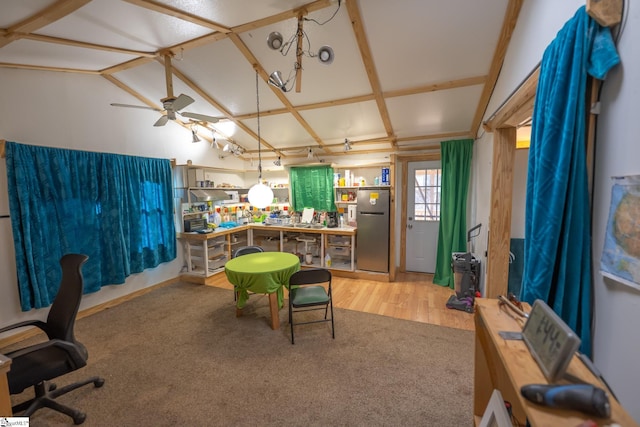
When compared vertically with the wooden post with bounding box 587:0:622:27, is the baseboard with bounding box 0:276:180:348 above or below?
below

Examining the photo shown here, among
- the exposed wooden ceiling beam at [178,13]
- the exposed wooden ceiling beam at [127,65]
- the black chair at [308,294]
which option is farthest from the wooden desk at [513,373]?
the exposed wooden ceiling beam at [127,65]

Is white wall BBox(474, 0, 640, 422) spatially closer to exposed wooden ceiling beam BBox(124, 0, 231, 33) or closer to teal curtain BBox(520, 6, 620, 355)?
teal curtain BBox(520, 6, 620, 355)

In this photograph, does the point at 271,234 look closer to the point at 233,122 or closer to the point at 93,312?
the point at 233,122

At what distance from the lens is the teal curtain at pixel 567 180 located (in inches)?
41.4

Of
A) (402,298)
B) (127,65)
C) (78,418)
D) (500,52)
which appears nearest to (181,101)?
(127,65)

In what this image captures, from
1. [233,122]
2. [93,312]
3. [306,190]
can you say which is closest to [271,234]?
[306,190]

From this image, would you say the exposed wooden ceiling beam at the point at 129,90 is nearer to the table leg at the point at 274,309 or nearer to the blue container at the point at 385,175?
the table leg at the point at 274,309

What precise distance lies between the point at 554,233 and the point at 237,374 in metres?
2.41

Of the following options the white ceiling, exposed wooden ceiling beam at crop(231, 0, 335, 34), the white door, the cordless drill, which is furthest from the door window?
the cordless drill

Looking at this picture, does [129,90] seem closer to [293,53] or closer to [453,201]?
[293,53]

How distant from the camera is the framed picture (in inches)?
45.4

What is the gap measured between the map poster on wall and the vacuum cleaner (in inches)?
97.7

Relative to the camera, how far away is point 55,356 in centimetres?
175

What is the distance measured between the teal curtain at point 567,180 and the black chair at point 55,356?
278 centimetres
